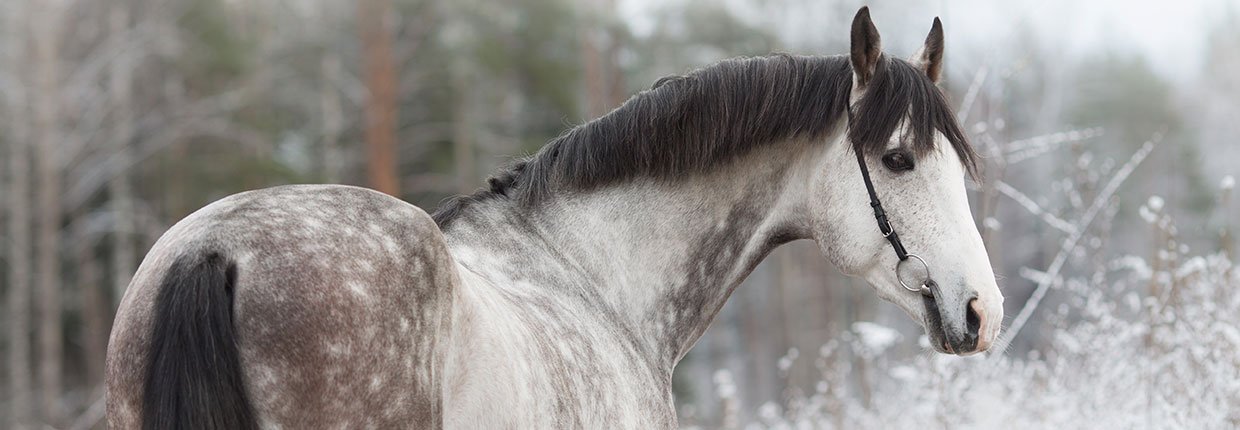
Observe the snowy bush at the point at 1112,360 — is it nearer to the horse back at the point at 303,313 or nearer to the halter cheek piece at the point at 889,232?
the halter cheek piece at the point at 889,232

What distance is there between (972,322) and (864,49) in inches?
33.3

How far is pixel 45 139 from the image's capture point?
17.4 meters

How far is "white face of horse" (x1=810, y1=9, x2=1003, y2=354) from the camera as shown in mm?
2967

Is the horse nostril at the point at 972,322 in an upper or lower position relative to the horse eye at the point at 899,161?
lower

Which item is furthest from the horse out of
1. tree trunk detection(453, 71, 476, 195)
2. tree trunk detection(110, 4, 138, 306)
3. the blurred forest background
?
tree trunk detection(110, 4, 138, 306)

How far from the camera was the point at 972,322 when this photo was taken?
2957mm

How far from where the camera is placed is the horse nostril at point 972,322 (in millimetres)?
2939

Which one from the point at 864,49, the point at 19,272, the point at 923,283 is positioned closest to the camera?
the point at 923,283

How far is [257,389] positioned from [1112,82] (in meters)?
33.1

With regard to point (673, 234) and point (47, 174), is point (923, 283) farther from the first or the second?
point (47, 174)

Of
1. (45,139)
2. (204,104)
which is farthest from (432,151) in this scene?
(45,139)

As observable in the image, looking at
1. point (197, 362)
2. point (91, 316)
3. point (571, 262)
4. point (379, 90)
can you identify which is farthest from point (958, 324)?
point (91, 316)

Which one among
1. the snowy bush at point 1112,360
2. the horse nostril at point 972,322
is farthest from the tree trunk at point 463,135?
the horse nostril at point 972,322

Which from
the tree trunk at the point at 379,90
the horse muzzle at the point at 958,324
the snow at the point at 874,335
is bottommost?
the tree trunk at the point at 379,90
